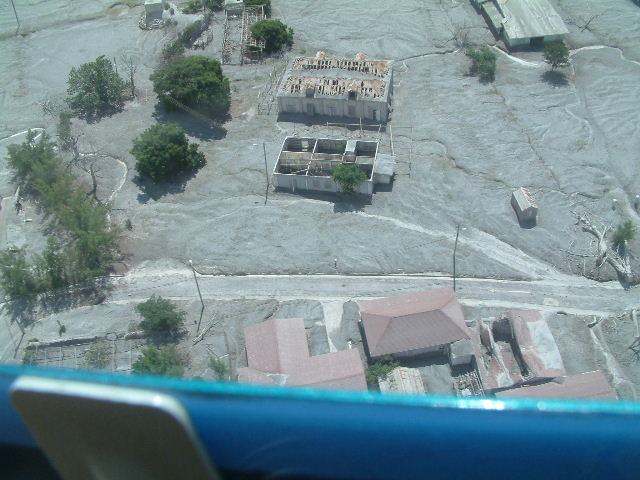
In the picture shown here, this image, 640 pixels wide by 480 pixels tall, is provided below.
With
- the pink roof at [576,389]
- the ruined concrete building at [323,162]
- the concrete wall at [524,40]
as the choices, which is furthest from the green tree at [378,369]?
the concrete wall at [524,40]

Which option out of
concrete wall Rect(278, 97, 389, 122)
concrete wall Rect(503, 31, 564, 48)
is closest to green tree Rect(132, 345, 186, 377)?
concrete wall Rect(278, 97, 389, 122)

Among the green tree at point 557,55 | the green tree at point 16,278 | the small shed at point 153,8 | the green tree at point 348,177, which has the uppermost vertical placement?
the green tree at point 557,55

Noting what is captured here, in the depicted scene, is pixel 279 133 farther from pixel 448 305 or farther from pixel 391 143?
pixel 448 305

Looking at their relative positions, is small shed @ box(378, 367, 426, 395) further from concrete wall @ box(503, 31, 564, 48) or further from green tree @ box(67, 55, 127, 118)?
concrete wall @ box(503, 31, 564, 48)

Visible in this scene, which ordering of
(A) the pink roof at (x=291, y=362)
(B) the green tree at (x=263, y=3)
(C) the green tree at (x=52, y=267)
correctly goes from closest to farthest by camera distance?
(A) the pink roof at (x=291, y=362)
(C) the green tree at (x=52, y=267)
(B) the green tree at (x=263, y=3)

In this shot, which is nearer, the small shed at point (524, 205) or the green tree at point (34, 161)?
the small shed at point (524, 205)

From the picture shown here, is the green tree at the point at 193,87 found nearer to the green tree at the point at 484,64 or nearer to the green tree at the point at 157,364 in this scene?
the green tree at the point at 484,64

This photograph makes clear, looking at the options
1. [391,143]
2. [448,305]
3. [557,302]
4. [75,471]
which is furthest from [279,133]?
[75,471]
